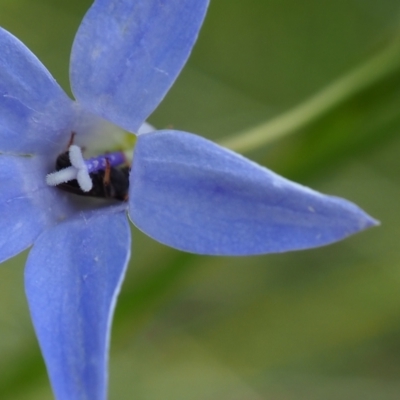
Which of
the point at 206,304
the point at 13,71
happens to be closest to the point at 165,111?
the point at 206,304

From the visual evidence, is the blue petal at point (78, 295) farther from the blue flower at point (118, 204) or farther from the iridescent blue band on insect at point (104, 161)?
the iridescent blue band on insect at point (104, 161)

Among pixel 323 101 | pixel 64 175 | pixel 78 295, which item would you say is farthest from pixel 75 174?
pixel 323 101

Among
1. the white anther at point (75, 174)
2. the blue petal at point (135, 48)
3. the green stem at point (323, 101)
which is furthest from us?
the green stem at point (323, 101)

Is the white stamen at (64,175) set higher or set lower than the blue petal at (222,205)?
lower

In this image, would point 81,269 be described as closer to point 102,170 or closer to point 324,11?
point 102,170

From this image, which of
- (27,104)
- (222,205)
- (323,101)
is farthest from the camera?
(323,101)

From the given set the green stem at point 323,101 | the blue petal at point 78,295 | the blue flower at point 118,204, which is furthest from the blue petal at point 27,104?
the green stem at point 323,101

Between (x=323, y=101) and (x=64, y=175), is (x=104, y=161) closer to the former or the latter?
(x=64, y=175)
